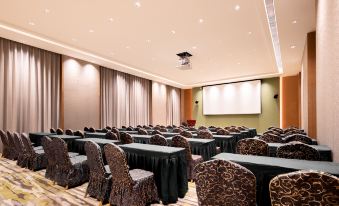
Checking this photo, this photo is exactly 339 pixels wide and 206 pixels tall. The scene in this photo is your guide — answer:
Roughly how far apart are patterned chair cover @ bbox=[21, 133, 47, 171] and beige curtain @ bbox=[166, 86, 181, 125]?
12976mm

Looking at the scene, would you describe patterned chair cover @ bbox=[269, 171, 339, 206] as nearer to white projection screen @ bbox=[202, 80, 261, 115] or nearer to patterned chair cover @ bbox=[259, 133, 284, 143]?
patterned chair cover @ bbox=[259, 133, 284, 143]

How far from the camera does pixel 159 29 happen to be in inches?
277

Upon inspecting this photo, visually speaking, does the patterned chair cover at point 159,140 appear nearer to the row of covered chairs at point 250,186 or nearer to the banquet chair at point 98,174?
the banquet chair at point 98,174

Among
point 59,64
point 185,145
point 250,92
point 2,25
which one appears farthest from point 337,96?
point 250,92

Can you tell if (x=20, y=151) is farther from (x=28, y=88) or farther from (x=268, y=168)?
(x=268, y=168)

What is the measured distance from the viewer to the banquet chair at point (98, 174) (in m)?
3.09

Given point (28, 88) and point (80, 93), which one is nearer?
point (28, 88)

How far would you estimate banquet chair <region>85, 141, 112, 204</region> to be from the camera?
121 inches

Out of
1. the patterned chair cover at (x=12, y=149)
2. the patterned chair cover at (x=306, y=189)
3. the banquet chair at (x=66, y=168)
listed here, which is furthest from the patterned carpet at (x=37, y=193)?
the patterned chair cover at (x=306, y=189)

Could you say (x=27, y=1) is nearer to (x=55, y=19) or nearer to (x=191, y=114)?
(x=55, y=19)

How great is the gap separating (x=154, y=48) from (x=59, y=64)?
462 cm

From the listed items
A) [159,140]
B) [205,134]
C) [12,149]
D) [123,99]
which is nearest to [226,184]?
[159,140]

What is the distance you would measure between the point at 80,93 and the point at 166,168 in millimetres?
8696

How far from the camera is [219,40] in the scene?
804 centimetres
